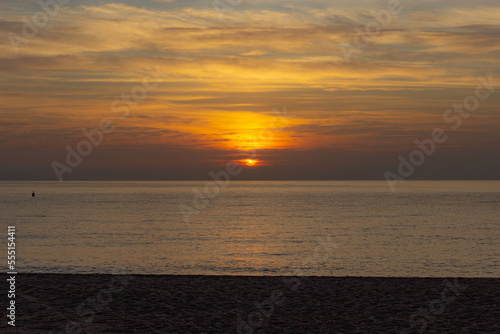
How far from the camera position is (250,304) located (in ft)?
52.6

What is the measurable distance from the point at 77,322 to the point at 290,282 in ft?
28.2

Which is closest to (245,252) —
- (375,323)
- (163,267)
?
(163,267)

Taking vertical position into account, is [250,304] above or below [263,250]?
above

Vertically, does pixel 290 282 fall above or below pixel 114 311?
below

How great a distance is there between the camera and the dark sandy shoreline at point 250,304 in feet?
43.9

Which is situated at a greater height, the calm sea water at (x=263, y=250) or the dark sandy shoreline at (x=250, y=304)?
the dark sandy shoreline at (x=250, y=304)

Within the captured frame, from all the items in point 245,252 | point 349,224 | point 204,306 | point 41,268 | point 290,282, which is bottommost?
point 349,224

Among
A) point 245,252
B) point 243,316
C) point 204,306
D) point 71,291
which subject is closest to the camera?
point 243,316

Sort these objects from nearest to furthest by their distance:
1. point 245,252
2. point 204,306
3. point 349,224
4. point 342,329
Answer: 1. point 342,329
2. point 204,306
3. point 245,252
4. point 349,224

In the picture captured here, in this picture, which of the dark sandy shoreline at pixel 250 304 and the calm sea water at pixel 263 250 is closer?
the dark sandy shoreline at pixel 250 304

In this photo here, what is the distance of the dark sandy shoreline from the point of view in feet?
43.9

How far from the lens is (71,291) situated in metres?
17.5

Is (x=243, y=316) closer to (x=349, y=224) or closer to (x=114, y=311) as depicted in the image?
(x=114, y=311)

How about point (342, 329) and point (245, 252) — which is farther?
point (245, 252)
